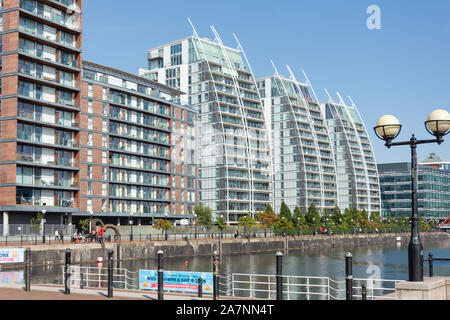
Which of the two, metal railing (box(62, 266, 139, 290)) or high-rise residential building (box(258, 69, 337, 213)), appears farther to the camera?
high-rise residential building (box(258, 69, 337, 213))

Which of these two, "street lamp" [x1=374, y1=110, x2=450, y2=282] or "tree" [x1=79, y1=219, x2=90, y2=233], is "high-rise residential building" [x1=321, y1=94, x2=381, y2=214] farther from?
"street lamp" [x1=374, y1=110, x2=450, y2=282]

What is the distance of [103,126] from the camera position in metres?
96.2

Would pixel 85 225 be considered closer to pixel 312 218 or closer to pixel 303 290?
pixel 303 290

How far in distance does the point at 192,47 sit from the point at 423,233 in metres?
92.5

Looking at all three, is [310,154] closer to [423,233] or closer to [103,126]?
[423,233]

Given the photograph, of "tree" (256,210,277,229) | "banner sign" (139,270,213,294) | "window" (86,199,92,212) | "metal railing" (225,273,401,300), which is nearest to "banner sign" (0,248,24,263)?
"metal railing" (225,273,401,300)

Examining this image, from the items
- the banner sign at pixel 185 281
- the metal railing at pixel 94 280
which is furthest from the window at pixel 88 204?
the banner sign at pixel 185 281

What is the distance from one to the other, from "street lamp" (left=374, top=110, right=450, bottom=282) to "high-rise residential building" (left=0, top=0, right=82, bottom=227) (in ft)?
207

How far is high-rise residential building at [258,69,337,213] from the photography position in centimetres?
16712

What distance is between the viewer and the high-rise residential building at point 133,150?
9444 cm

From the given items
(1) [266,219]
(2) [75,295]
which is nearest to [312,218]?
(1) [266,219]

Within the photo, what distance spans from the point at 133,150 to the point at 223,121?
4222 centimetres

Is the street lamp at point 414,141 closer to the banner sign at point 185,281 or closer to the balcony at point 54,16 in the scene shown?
the banner sign at point 185,281

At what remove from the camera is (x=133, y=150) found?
101750 mm
